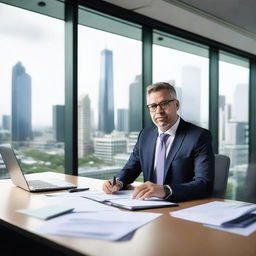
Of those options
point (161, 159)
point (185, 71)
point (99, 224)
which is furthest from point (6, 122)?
point (185, 71)

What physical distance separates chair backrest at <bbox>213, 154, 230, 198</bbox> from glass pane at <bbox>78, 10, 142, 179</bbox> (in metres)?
1.63

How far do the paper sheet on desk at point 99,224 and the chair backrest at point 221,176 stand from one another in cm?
91

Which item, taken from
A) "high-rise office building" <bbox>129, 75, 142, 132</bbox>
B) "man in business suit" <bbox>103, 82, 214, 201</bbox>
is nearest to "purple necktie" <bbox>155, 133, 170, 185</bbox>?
"man in business suit" <bbox>103, 82, 214, 201</bbox>

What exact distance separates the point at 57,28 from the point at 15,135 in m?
1.14

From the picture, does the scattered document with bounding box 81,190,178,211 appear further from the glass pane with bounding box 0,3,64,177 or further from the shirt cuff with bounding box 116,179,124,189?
the glass pane with bounding box 0,3,64,177

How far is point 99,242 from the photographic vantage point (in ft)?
3.39

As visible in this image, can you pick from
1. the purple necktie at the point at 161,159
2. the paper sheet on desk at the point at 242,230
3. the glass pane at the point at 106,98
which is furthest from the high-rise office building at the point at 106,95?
the paper sheet on desk at the point at 242,230

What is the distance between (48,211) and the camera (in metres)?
1.35

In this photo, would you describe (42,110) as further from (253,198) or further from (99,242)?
(99,242)

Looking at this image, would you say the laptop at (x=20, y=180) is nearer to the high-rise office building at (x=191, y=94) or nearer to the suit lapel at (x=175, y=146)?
the suit lapel at (x=175, y=146)

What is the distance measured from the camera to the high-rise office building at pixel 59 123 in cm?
326

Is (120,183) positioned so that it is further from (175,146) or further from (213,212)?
(213,212)

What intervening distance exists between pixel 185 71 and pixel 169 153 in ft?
9.35

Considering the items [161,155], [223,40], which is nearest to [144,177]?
[161,155]
